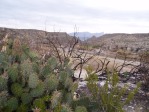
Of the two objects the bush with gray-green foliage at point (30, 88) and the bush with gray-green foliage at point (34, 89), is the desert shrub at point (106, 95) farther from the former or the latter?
the bush with gray-green foliage at point (30, 88)

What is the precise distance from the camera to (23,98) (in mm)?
5102

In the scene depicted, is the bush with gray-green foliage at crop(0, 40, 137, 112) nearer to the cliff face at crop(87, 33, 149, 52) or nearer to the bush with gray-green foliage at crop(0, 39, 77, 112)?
the bush with gray-green foliage at crop(0, 39, 77, 112)

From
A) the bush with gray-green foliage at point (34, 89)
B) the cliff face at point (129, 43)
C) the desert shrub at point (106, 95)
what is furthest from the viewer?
the cliff face at point (129, 43)

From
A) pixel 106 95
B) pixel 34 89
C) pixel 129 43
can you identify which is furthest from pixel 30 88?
→ pixel 129 43

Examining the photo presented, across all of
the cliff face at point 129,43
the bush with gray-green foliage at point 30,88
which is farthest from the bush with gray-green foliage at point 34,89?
the cliff face at point 129,43

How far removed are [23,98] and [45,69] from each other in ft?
2.50

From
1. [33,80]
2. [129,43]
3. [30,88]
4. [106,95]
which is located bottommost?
[129,43]

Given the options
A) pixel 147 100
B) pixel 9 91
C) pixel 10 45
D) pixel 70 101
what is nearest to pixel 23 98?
pixel 9 91

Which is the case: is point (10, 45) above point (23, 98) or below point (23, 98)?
above

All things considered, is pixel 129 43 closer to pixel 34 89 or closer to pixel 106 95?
pixel 106 95

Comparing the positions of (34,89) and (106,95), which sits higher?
(34,89)

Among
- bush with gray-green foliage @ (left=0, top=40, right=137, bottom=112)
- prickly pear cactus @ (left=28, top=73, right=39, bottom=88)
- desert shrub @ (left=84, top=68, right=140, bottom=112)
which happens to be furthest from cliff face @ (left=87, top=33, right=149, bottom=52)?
prickly pear cactus @ (left=28, top=73, right=39, bottom=88)

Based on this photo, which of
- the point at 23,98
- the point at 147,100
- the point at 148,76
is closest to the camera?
the point at 23,98

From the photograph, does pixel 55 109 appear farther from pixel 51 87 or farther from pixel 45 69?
pixel 45 69
